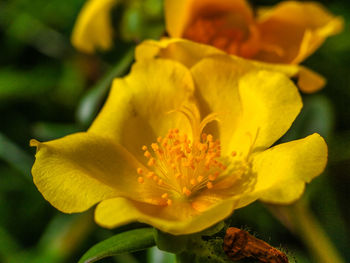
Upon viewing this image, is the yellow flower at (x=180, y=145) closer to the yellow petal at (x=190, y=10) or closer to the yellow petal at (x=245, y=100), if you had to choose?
the yellow petal at (x=245, y=100)

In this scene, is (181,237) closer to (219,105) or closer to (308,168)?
(308,168)

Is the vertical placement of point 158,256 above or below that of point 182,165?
below

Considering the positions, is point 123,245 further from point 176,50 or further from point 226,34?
point 226,34

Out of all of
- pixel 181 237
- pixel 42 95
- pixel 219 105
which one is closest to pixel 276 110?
pixel 219 105

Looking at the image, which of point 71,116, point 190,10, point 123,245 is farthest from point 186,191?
point 71,116

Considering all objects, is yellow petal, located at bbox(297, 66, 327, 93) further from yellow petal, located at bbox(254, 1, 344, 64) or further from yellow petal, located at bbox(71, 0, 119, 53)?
yellow petal, located at bbox(71, 0, 119, 53)

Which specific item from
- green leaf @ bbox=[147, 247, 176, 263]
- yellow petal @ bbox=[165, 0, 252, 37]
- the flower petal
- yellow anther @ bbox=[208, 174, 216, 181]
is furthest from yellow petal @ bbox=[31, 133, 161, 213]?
yellow petal @ bbox=[165, 0, 252, 37]
